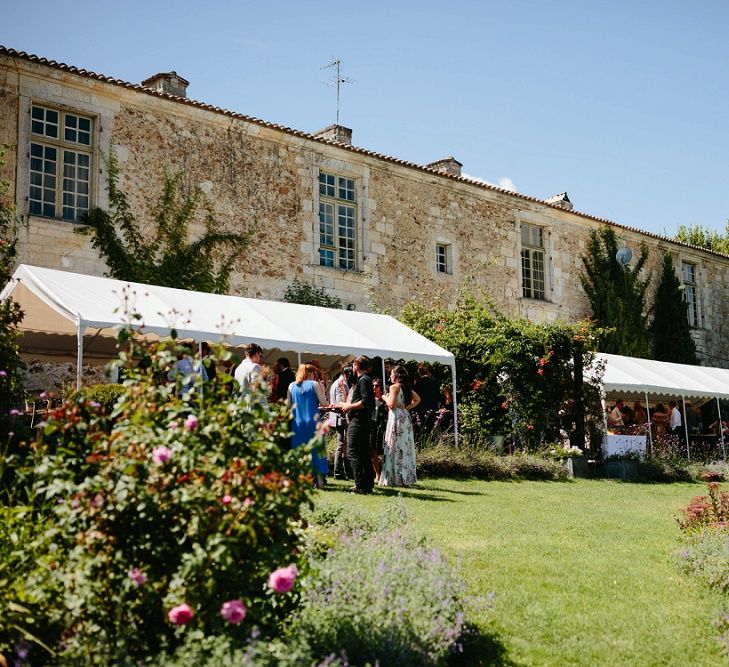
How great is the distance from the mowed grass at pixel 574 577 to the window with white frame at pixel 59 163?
7.13 m

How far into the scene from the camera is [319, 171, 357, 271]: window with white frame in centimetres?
1631

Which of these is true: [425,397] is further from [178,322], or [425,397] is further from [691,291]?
[691,291]

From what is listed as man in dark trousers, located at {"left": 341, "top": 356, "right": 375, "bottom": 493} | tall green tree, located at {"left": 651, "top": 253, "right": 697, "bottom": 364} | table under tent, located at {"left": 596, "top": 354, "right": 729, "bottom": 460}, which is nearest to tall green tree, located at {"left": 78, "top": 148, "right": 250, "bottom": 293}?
man in dark trousers, located at {"left": 341, "top": 356, "right": 375, "bottom": 493}

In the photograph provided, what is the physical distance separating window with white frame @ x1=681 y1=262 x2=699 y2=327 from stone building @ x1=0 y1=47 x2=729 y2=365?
3.44 m

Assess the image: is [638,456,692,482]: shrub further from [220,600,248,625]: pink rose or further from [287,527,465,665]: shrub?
[220,600,248,625]: pink rose

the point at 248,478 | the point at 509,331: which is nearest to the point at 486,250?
the point at 509,331

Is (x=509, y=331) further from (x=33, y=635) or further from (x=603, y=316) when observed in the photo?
(x=33, y=635)

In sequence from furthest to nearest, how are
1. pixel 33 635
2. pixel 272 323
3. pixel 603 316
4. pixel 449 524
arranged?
pixel 603 316, pixel 272 323, pixel 449 524, pixel 33 635

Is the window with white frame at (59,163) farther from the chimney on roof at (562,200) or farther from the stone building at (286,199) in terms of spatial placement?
the chimney on roof at (562,200)

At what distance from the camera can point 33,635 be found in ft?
9.87

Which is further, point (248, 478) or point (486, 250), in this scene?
point (486, 250)

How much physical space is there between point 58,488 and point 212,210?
1199 cm

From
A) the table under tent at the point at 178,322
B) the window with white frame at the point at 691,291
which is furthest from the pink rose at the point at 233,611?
the window with white frame at the point at 691,291

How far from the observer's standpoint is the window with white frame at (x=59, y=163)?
1269 cm
